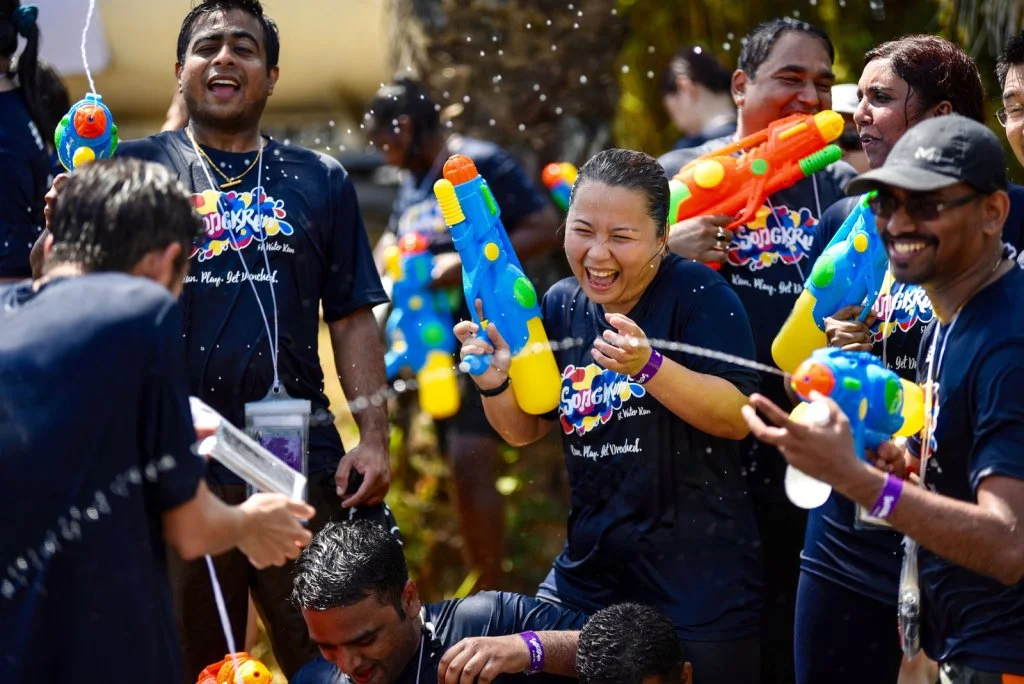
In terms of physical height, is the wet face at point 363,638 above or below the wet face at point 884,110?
below

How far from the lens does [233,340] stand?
415 cm

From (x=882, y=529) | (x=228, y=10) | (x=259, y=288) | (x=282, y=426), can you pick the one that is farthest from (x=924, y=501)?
(x=228, y=10)

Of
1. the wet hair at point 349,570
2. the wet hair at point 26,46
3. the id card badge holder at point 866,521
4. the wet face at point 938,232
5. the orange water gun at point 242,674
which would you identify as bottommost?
the orange water gun at point 242,674

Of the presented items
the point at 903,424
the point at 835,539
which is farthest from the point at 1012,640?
the point at 835,539

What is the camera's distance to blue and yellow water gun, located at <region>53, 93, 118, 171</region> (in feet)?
13.0

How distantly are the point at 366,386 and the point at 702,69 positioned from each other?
8.81ft

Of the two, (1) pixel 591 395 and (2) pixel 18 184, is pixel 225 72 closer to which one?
(2) pixel 18 184

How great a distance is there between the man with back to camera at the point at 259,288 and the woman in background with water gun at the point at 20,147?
40cm

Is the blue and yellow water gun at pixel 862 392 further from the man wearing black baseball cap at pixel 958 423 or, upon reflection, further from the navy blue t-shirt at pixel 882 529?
the navy blue t-shirt at pixel 882 529

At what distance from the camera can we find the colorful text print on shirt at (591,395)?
376 centimetres

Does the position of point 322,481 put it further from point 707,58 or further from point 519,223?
point 707,58

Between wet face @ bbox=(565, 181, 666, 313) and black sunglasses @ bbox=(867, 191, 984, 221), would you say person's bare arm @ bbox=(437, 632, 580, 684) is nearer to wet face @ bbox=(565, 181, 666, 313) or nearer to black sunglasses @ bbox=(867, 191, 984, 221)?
wet face @ bbox=(565, 181, 666, 313)

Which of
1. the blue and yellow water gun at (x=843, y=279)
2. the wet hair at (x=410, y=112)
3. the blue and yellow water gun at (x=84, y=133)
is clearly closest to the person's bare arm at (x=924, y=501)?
the blue and yellow water gun at (x=843, y=279)

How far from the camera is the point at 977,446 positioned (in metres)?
2.78
